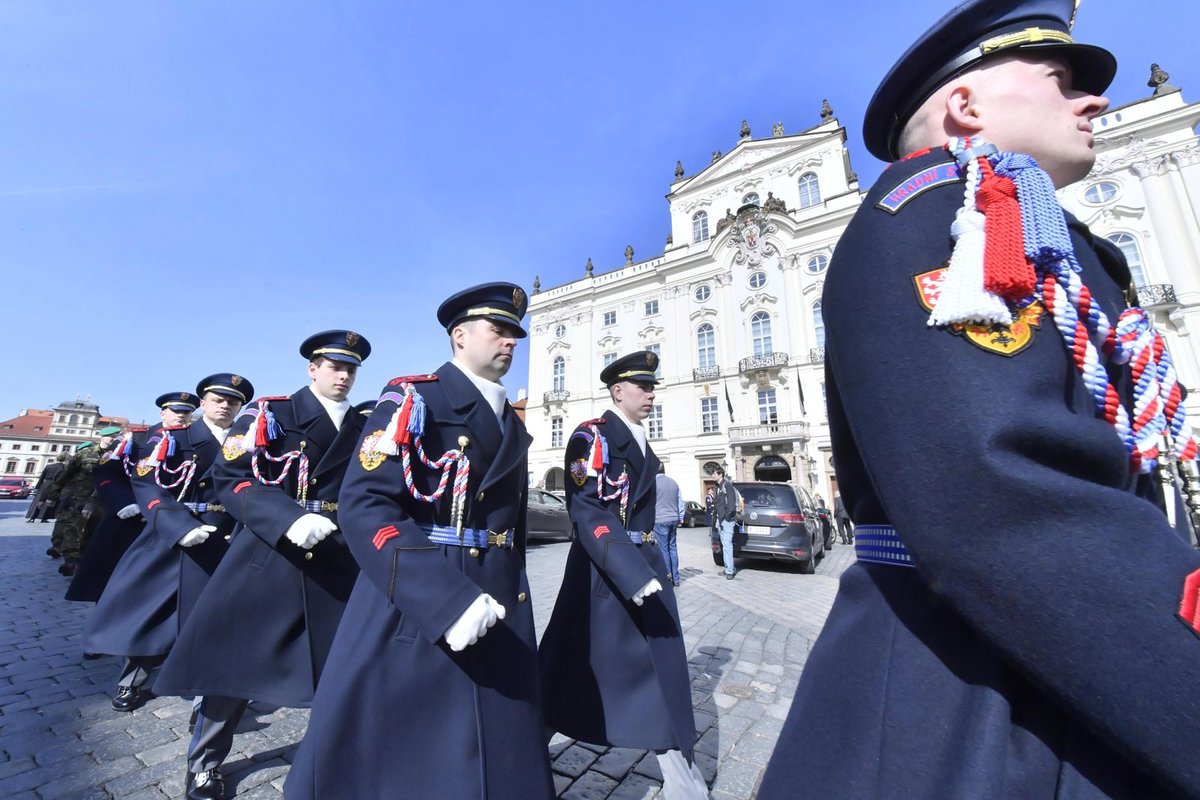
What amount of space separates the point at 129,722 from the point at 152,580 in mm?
908

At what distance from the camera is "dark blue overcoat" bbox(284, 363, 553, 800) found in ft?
5.21

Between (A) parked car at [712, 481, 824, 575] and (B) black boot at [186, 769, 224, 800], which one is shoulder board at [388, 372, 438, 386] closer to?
(B) black boot at [186, 769, 224, 800]

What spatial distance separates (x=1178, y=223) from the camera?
20.1m

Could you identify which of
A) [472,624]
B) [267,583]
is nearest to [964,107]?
[472,624]

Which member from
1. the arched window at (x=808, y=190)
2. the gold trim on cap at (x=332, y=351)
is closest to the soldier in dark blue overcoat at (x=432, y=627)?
the gold trim on cap at (x=332, y=351)

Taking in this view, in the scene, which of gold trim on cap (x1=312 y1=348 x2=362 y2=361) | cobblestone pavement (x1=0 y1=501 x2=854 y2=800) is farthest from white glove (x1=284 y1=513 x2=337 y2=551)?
gold trim on cap (x1=312 y1=348 x2=362 y2=361)

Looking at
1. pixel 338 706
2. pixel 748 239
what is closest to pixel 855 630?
pixel 338 706

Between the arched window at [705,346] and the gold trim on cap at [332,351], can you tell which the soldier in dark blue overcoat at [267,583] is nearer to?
the gold trim on cap at [332,351]

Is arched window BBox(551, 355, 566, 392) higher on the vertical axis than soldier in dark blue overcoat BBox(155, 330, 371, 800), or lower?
higher

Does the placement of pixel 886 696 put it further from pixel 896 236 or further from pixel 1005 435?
pixel 896 236

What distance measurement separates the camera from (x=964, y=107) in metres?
1.00

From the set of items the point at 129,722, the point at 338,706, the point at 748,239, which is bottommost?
the point at 129,722

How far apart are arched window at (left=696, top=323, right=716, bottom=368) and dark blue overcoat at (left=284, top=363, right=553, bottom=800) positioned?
90.4 ft

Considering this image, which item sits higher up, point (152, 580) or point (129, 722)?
point (152, 580)
